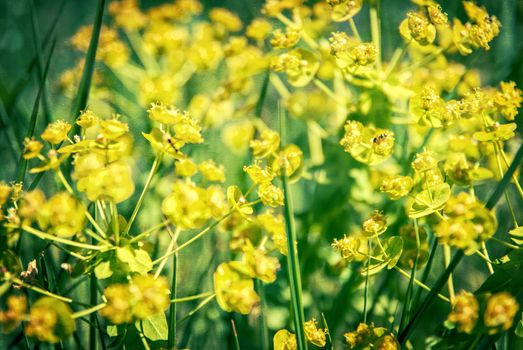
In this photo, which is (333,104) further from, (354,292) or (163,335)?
(163,335)

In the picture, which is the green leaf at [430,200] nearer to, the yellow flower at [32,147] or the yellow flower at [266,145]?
the yellow flower at [266,145]

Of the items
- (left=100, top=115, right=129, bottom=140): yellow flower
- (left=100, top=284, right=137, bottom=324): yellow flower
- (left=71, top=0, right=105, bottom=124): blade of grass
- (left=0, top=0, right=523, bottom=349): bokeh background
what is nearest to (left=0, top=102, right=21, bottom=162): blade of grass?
(left=0, top=0, right=523, bottom=349): bokeh background

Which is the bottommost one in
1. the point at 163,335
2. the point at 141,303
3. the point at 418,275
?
the point at 418,275

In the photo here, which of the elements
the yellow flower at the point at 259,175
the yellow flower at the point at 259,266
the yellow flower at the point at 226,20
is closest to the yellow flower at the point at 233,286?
the yellow flower at the point at 259,266

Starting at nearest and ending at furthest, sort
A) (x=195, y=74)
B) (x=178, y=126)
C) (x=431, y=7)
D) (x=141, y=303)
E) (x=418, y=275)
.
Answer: (x=141, y=303)
(x=178, y=126)
(x=431, y=7)
(x=418, y=275)
(x=195, y=74)

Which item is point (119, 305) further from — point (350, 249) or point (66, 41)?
point (66, 41)

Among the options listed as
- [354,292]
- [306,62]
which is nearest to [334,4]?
[306,62]

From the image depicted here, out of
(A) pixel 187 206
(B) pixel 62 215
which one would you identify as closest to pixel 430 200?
(A) pixel 187 206
